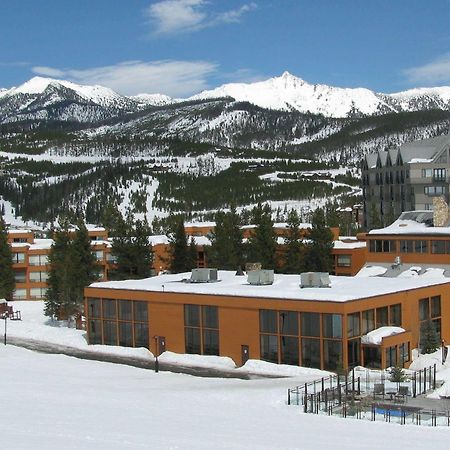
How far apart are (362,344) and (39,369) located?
2037 centimetres

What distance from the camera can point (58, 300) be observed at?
7312 cm

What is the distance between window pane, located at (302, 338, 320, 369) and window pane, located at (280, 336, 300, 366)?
0.54 metres

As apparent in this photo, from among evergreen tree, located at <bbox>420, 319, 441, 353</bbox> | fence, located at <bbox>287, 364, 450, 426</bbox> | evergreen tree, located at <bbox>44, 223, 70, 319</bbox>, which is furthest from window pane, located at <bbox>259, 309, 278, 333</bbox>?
evergreen tree, located at <bbox>44, 223, 70, 319</bbox>

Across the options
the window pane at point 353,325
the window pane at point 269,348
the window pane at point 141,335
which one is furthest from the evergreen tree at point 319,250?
the window pane at point 353,325

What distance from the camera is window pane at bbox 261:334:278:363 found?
164 ft

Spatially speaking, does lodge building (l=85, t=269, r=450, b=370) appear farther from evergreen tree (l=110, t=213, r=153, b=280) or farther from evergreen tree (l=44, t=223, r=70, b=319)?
evergreen tree (l=110, t=213, r=153, b=280)

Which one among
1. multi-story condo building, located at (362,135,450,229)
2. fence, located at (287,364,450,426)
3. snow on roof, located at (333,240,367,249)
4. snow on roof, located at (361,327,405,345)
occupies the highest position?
multi-story condo building, located at (362,135,450,229)

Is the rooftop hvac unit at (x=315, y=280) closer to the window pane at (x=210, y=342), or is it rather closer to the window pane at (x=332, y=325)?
the window pane at (x=332, y=325)

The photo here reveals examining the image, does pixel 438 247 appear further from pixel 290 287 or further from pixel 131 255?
pixel 131 255

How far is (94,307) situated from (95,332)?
6.40ft

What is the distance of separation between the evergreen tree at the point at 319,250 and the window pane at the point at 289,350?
28.0 m

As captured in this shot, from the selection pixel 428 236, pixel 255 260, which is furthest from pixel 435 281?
pixel 255 260

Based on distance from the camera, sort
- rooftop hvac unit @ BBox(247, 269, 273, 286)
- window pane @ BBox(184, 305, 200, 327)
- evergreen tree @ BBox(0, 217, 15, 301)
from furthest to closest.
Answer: evergreen tree @ BBox(0, 217, 15, 301) < rooftop hvac unit @ BBox(247, 269, 273, 286) < window pane @ BBox(184, 305, 200, 327)

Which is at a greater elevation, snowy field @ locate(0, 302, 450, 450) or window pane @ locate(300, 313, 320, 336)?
window pane @ locate(300, 313, 320, 336)
